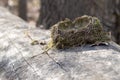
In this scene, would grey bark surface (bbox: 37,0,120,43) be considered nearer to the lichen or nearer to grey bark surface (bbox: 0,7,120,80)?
grey bark surface (bbox: 0,7,120,80)

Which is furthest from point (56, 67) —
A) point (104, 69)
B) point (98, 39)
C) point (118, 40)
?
point (118, 40)

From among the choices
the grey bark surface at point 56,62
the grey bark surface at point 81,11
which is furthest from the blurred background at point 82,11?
the grey bark surface at point 56,62

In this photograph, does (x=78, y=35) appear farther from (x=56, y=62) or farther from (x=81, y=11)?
(x=81, y=11)

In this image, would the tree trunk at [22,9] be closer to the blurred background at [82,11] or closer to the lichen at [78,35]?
the blurred background at [82,11]

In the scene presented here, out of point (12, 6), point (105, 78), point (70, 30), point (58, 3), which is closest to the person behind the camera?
point (105, 78)

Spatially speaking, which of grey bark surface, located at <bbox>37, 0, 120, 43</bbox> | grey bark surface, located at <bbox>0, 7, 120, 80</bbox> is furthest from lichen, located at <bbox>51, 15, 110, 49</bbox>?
grey bark surface, located at <bbox>37, 0, 120, 43</bbox>

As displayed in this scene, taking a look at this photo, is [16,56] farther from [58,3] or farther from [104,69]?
[58,3]
